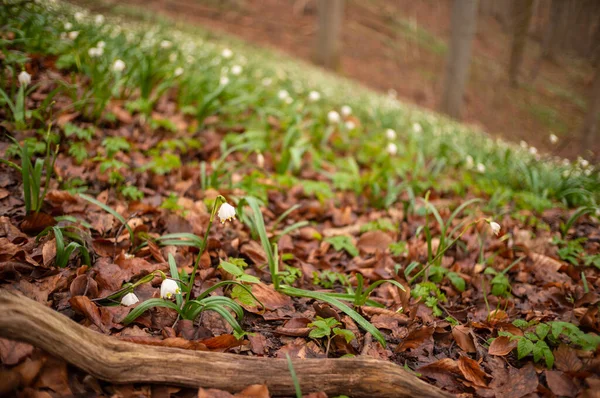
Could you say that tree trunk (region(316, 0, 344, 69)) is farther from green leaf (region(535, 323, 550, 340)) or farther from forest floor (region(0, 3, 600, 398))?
green leaf (region(535, 323, 550, 340))

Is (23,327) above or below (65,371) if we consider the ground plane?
above

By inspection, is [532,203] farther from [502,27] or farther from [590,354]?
[502,27]

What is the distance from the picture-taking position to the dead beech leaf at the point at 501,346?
74.3 inches

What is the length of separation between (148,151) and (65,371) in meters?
2.27

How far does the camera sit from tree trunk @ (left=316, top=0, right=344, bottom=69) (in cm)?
1184

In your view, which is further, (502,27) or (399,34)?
(502,27)

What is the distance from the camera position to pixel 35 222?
2.15 m

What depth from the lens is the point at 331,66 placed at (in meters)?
12.5

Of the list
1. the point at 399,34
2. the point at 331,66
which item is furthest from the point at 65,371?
the point at 399,34

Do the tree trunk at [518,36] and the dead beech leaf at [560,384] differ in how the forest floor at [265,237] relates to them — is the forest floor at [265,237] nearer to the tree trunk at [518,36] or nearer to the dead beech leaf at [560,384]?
the dead beech leaf at [560,384]

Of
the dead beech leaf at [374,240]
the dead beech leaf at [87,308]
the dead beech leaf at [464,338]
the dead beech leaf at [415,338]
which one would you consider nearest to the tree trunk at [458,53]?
the dead beech leaf at [374,240]

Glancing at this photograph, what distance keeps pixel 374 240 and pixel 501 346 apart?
1.20m

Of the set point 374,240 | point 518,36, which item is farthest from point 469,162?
point 518,36

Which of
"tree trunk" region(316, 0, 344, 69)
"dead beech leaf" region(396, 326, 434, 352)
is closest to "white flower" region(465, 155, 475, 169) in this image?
"dead beech leaf" region(396, 326, 434, 352)
